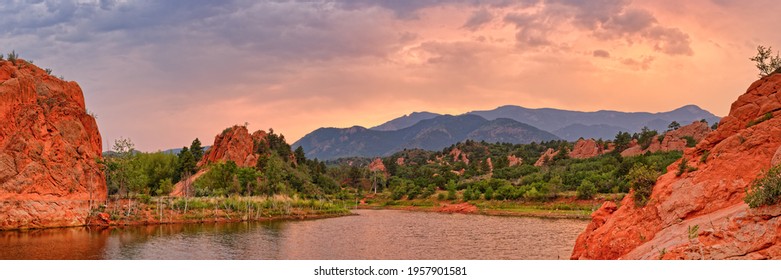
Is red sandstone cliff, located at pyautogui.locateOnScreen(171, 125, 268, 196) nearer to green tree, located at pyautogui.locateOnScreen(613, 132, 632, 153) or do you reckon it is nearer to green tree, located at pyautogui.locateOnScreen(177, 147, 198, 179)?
green tree, located at pyautogui.locateOnScreen(177, 147, 198, 179)

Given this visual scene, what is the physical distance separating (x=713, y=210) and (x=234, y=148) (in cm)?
8721

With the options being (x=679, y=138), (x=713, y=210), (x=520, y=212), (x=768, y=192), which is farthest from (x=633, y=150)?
(x=768, y=192)

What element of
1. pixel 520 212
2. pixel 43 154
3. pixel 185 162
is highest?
pixel 185 162

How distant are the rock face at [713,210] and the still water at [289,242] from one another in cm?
1251

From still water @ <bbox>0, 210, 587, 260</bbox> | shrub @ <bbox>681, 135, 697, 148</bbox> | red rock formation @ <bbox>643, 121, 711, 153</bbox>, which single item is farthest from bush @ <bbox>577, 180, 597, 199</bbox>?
red rock formation @ <bbox>643, 121, 711, 153</bbox>

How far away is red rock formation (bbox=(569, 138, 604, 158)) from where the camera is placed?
13838 cm

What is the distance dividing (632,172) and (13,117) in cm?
4809

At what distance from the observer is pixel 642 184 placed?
75.7 feet

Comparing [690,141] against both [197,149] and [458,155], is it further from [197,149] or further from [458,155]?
[197,149]

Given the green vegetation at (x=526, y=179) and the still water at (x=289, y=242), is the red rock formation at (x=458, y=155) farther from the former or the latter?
the still water at (x=289, y=242)

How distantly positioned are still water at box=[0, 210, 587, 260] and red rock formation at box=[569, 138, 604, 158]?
86839 millimetres
